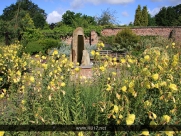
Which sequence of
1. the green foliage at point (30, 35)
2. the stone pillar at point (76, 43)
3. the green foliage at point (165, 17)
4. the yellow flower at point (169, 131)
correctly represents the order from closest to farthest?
the yellow flower at point (169, 131), the stone pillar at point (76, 43), the green foliage at point (30, 35), the green foliage at point (165, 17)

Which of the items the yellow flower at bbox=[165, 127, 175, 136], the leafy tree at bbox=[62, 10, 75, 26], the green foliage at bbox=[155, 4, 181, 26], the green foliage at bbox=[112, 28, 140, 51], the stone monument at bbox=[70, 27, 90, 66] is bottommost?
the yellow flower at bbox=[165, 127, 175, 136]

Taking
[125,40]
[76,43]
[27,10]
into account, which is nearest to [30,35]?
[125,40]

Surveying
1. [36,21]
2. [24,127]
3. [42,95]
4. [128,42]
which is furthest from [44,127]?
[36,21]

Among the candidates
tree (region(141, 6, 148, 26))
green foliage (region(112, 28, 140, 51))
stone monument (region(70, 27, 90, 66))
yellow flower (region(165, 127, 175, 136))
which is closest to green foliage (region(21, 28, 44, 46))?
green foliage (region(112, 28, 140, 51))

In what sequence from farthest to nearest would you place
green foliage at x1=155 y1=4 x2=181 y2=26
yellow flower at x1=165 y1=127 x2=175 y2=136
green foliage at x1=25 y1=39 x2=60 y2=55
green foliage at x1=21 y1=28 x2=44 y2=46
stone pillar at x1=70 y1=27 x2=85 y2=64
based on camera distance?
1. green foliage at x1=155 y1=4 x2=181 y2=26
2. green foliage at x1=21 y1=28 x2=44 y2=46
3. green foliage at x1=25 y1=39 x2=60 y2=55
4. stone pillar at x1=70 y1=27 x2=85 y2=64
5. yellow flower at x1=165 y1=127 x2=175 y2=136

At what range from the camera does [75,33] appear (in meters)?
8.34

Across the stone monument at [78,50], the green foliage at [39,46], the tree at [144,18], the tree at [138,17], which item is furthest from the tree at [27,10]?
the stone monument at [78,50]

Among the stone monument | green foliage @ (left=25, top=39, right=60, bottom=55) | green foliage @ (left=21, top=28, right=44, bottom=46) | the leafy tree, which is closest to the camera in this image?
the stone monument

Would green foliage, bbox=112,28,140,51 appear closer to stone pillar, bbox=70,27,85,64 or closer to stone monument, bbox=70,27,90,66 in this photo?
stone monument, bbox=70,27,90,66

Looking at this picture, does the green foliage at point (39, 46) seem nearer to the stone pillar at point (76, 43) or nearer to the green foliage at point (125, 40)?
the green foliage at point (125, 40)

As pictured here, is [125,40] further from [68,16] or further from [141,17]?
[141,17]

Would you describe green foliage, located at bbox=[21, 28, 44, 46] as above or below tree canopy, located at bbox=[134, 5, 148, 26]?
below

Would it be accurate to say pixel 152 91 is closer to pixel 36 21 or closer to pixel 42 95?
pixel 42 95

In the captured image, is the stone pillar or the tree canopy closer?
the stone pillar
